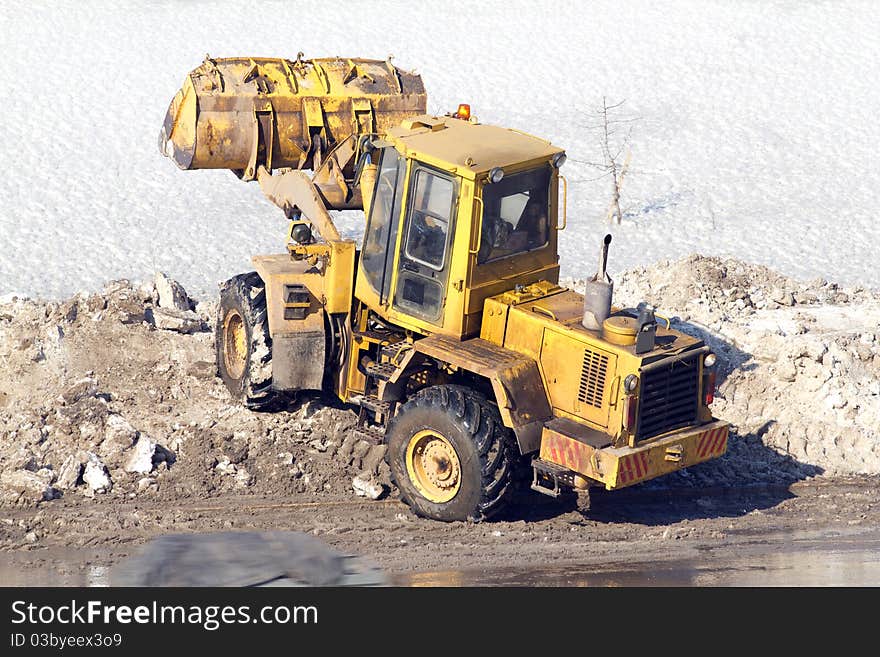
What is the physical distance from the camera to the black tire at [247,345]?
1291cm

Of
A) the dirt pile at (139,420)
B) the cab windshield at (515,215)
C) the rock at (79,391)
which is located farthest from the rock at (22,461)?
the cab windshield at (515,215)

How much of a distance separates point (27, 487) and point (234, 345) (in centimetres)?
276

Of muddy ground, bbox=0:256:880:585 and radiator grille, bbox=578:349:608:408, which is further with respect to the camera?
muddy ground, bbox=0:256:880:585

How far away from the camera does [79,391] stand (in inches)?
515

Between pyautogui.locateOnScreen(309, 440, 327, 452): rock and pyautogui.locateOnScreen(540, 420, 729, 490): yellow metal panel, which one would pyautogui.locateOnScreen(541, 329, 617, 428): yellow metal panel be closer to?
pyautogui.locateOnScreen(540, 420, 729, 490): yellow metal panel

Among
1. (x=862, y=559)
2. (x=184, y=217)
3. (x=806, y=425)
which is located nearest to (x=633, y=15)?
(x=184, y=217)

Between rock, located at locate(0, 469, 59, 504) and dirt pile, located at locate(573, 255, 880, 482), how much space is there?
18.4 feet

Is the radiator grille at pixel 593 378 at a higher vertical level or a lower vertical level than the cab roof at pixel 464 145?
lower

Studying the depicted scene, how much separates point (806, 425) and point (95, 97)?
14904mm

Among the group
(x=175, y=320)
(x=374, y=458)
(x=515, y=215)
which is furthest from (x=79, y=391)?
(x=515, y=215)

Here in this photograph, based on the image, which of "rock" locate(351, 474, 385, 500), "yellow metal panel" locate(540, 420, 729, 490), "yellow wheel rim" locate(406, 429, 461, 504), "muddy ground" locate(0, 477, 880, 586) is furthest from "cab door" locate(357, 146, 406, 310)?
"yellow metal panel" locate(540, 420, 729, 490)

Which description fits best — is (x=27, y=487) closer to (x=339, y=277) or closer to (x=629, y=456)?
(x=339, y=277)

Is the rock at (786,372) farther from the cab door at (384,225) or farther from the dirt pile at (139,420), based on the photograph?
the cab door at (384,225)

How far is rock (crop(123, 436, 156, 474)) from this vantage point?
39.7ft
